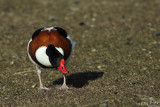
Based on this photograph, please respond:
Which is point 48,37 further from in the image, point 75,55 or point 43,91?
point 75,55

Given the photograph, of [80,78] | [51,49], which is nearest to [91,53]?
[80,78]

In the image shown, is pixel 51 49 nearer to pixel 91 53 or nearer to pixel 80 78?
pixel 80 78

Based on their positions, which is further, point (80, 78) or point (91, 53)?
point (91, 53)

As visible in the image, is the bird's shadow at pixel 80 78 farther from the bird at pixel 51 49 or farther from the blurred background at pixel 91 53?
the bird at pixel 51 49

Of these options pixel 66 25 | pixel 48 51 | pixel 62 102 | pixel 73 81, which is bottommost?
pixel 66 25

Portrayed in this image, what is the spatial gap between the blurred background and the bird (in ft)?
2.24

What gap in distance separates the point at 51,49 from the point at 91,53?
3242mm

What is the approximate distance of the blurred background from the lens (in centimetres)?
623

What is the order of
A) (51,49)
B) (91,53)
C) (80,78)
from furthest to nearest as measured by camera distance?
1. (91,53)
2. (80,78)
3. (51,49)

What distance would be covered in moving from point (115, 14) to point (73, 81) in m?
5.47

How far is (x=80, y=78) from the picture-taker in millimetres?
7574

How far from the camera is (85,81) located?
7.32 metres

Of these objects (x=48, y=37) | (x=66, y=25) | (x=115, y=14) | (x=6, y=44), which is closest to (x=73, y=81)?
(x=48, y=37)

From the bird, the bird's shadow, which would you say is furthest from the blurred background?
the bird
